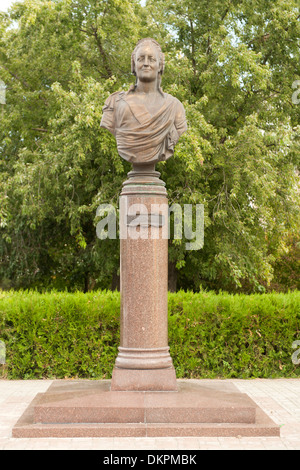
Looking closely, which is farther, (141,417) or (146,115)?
(146,115)

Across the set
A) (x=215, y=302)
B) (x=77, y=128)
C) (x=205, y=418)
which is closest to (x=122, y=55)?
(x=77, y=128)

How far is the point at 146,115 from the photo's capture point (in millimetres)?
7219

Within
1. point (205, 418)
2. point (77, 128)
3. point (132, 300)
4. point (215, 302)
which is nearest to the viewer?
point (205, 418)

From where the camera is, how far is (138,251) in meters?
7.05

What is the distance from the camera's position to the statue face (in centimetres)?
718

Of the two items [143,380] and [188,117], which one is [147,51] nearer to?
[143,380]

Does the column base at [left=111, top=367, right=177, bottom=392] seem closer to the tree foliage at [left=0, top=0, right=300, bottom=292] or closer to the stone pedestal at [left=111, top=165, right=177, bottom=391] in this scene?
the stone pedestal at [left=111, top=165, right=177, bottom=391]

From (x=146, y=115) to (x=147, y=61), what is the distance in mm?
610

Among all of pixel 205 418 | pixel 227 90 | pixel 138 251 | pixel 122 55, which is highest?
pixel 122 55

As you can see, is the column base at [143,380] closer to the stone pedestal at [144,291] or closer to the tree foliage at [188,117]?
the stone pedestal at [144,291]

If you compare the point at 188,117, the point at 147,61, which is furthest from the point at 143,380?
the point at 188,117

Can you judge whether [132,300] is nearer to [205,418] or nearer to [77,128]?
[205,418]

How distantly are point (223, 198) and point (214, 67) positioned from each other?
309cm

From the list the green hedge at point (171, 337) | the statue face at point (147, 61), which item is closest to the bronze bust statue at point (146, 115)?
the statue face at point (147, 61)
